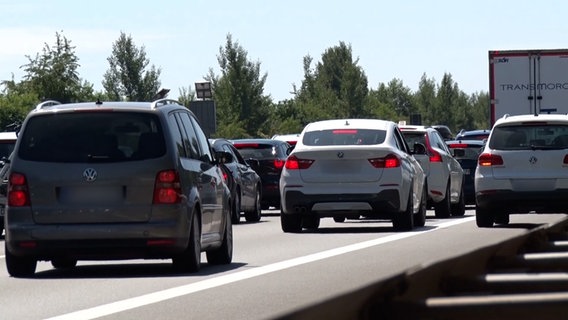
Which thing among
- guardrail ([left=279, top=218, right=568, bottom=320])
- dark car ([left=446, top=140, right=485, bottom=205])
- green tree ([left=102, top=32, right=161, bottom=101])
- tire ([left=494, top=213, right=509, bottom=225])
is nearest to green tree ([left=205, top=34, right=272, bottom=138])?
green tree ([left=102, top=32, right=161, bottom=101])

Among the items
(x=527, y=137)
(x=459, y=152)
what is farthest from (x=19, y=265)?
(x=459, y=152)

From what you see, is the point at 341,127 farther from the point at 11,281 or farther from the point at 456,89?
the point at 456,89

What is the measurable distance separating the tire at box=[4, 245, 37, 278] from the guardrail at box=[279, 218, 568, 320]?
909cm

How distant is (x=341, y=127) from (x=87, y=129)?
8.58 metres

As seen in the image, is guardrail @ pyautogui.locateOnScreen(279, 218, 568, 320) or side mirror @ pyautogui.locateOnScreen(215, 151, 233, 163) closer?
guardrail @ pyautogui.locateOnScreen(279, 218, 568, 320)

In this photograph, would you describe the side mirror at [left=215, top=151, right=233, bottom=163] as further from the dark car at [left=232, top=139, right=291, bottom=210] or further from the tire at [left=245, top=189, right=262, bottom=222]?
the dark car at [left=232, top=139, right=291, bottom=210]

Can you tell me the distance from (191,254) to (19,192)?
66.8 inches

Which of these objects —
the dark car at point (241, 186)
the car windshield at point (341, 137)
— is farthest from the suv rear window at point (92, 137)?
the dark car at point (241, 186)

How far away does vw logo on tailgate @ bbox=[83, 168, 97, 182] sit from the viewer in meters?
14.5

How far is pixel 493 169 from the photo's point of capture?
23.4 meters

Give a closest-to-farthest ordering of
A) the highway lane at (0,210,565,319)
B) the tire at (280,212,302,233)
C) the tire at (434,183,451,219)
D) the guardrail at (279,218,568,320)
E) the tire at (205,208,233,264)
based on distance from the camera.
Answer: the guardrail at (279,218,568,320) < the highway lane at (0,210,565,319) < the tire at (205,208,233,264) < the tire at (280,212,302,233) < the tire at (434,183,451,219)

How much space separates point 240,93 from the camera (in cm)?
10312

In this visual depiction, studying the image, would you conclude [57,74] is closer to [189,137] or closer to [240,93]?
[240,93]

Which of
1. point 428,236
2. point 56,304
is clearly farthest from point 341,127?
point 56,304
